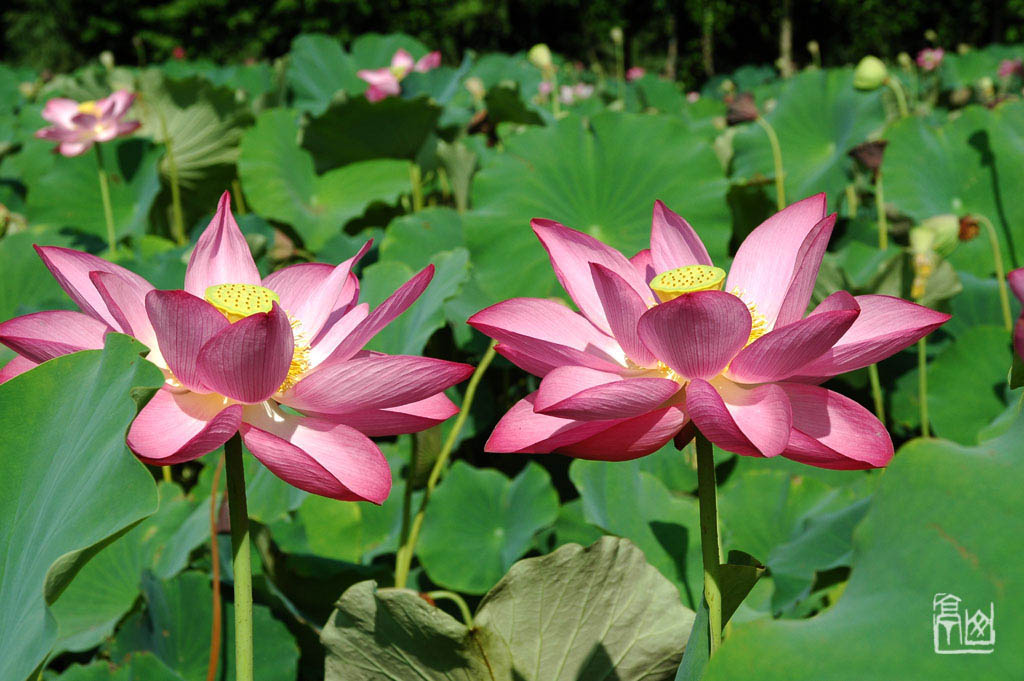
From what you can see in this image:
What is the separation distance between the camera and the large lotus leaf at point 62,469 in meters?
0.50

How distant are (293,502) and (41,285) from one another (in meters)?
0.83

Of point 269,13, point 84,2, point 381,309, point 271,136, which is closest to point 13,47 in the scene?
point 84,2

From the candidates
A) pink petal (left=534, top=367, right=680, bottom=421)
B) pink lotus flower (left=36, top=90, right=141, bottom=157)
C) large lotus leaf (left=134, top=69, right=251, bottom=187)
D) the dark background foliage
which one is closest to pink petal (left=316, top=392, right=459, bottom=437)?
pink petal (left=534, top=367, right=680, bottom=421)

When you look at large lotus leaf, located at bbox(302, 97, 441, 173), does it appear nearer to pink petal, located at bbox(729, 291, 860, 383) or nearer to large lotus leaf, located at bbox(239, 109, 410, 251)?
large lotus leaf, located at bbox(239, 109, 410, 251)

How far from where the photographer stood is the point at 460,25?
21375mm

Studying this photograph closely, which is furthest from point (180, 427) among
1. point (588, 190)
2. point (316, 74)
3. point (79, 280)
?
point (316, 74)

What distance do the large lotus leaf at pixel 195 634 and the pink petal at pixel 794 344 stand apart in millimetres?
605

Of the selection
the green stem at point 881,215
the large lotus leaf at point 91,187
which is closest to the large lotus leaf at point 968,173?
the green stem at point 881,215

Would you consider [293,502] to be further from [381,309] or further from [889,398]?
[889,398]

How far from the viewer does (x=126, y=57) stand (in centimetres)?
2028

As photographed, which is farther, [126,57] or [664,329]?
[126,57]

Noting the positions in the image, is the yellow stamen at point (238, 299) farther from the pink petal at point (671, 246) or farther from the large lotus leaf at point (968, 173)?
the large lotus leaf at point (968, 173)

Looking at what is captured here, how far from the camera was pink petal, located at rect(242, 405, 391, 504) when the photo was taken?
53 centimetres

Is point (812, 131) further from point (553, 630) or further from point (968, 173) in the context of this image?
point (553, 630)
